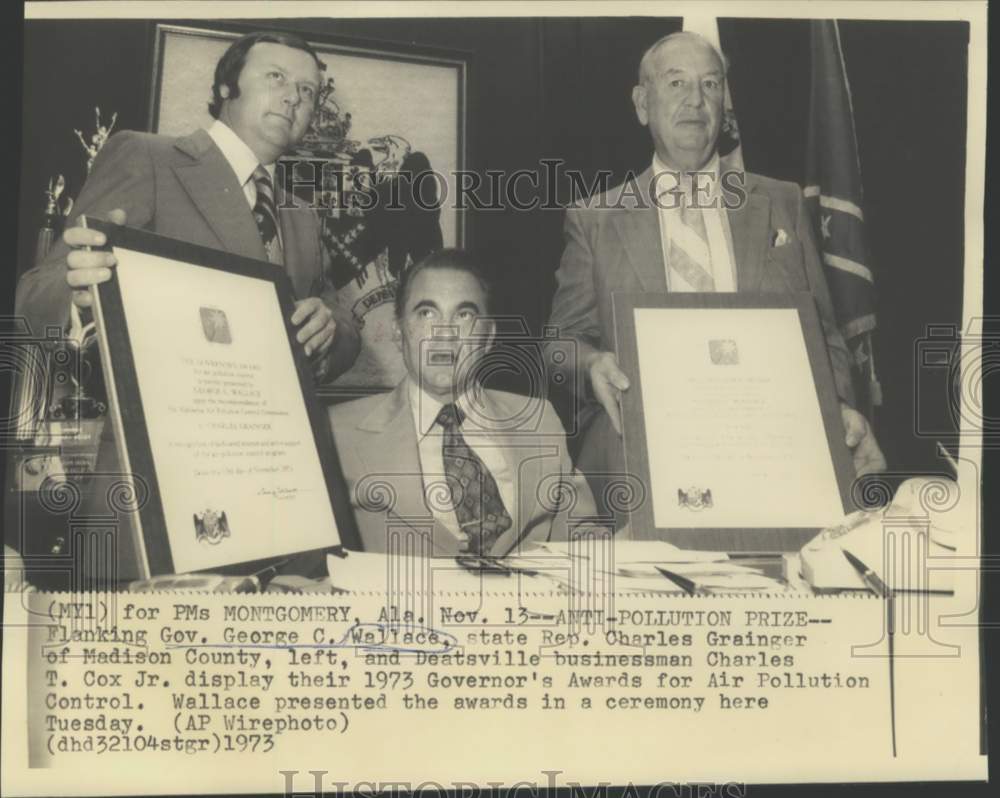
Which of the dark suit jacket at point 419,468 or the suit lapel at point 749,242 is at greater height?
the suit lapel at point 749,242

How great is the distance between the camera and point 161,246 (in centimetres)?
249

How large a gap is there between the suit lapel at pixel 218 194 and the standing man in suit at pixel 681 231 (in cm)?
78

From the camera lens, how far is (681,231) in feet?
9.00

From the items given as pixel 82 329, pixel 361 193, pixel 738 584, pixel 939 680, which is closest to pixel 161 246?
pixel 82 329

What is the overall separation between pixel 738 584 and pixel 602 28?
146cm

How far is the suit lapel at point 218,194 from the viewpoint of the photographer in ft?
8.55

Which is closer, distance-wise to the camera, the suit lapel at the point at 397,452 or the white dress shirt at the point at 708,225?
the suit lapel at the point at 397,452

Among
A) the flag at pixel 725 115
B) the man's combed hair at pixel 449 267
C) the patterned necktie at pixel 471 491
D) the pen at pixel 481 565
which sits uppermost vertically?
the flag at pixel 725 115

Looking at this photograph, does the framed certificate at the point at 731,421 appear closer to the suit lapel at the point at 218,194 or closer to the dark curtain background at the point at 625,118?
the dark curtain background at the point at 625,118

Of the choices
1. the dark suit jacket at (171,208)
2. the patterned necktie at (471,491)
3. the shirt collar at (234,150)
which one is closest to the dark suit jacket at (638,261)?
Answer: the patterned necktie at (471,491)

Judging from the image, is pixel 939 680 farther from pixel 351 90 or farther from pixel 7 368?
pixel 7 368

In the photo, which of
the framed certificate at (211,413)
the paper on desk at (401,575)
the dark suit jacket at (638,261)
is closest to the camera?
the framed certificate at (211,413)

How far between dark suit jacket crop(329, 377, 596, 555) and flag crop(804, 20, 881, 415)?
84 cm

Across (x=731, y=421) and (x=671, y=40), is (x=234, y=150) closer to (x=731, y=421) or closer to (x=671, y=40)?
(x=671, y=40)
